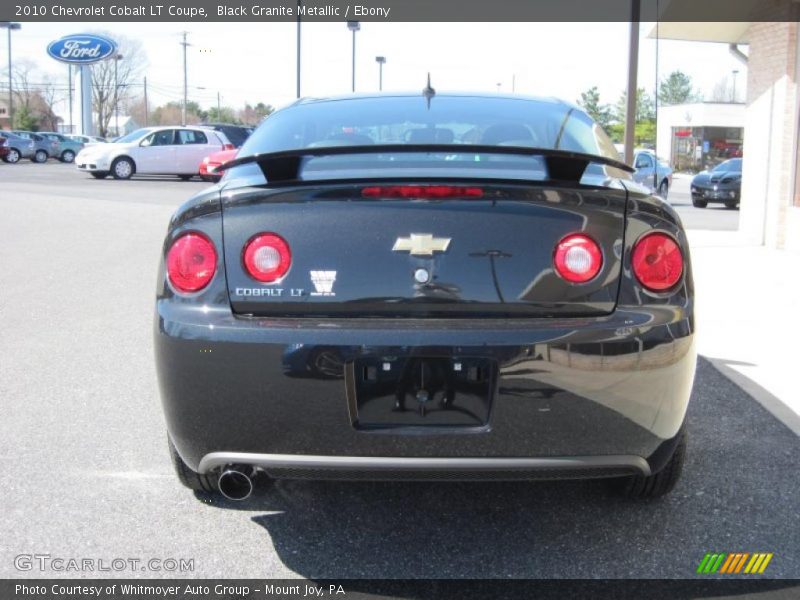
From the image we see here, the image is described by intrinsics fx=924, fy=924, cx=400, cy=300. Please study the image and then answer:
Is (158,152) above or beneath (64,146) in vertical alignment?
beneath

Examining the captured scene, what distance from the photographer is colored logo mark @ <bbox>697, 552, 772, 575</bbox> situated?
3.02m

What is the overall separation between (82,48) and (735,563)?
55728mm

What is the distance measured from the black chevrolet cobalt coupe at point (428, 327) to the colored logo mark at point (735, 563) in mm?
417

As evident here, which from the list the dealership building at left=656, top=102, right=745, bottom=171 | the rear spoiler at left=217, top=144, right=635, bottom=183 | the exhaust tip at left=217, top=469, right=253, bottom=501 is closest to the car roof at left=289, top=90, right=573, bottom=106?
the rear spoiler at left=217, top=144, right=635, bottom=183

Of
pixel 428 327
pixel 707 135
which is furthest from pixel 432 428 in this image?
pixel 707 135

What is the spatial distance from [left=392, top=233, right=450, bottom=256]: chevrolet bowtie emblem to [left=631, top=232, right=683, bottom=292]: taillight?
606mm

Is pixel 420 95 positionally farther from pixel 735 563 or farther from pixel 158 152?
pixel 158 152

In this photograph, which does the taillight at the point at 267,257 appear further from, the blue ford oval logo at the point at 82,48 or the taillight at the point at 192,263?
the blue ford oval logo at the point at 82,48

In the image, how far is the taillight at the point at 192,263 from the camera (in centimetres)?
290

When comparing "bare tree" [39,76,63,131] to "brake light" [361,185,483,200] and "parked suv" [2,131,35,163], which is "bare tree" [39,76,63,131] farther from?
"brake light" [361,185,483,200]

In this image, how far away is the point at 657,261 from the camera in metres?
2.90

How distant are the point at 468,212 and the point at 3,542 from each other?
76.9 inches

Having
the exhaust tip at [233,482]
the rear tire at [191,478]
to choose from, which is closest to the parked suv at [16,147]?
the rear tire at [191,478]

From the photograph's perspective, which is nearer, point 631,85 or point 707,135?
point 631,85
